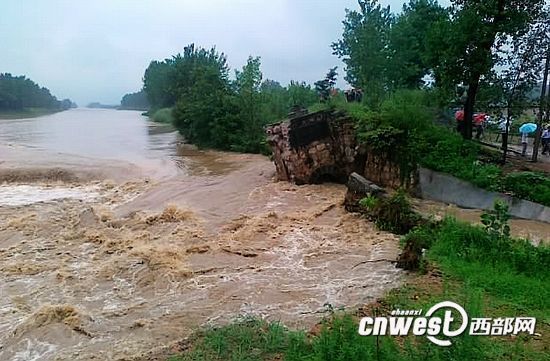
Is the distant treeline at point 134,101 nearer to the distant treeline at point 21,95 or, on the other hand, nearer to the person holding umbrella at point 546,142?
the distant treeline at point 21,95

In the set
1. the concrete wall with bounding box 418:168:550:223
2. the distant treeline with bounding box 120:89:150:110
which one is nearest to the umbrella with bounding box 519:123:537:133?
the concrete wall with bounding box 418:168:550:223

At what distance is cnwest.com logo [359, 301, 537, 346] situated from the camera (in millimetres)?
4325

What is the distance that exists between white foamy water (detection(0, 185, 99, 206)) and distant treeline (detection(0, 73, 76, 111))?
6128 cm

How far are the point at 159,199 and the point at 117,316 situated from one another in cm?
774

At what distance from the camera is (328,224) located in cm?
1114

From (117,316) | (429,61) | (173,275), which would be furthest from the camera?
(429,61)

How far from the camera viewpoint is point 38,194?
16047 millimetres

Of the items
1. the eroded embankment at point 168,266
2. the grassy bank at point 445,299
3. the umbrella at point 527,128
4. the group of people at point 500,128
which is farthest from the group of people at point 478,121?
the grassy bank at point 445,299

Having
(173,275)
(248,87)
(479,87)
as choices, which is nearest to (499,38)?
(479,87)

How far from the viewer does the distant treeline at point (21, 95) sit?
235 ft

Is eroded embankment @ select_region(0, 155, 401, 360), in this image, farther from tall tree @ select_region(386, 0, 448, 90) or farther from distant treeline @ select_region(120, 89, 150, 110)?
distant treeline @ select_region(120, 89, 150, 110)

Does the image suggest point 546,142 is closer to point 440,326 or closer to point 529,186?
point 529,186

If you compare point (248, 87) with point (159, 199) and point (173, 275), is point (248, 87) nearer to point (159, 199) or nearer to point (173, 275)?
point (159, 199)

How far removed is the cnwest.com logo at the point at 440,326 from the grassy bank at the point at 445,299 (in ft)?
0.25
